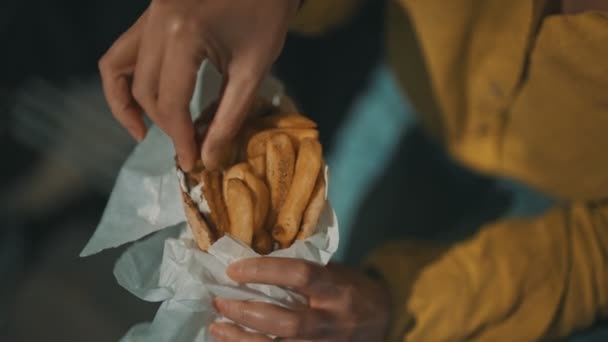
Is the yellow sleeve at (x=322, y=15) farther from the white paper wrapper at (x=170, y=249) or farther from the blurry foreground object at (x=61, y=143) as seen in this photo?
the blurry foreground object at (x=61, y=143)

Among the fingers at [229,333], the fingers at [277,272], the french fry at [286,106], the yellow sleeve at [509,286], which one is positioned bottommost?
the yellow sleeve at [509,286]

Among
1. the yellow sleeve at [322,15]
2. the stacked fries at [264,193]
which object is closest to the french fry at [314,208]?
the stacked fries at [264,193]

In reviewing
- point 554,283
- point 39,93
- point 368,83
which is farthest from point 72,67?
point 554,283

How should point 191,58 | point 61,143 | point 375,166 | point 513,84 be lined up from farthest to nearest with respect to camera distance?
point 61,143 < point 375,166 < point 513,84 < point 191,58

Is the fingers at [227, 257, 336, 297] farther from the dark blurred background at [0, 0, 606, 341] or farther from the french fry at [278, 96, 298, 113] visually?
the dark blurred background at [0, 0, 606, 341]

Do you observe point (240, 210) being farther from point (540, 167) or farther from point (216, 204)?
point (540, 167)

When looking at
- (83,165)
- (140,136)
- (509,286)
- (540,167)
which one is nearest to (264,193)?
(140,136)
